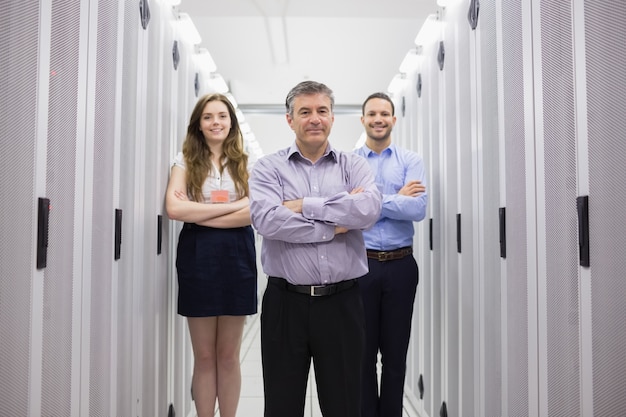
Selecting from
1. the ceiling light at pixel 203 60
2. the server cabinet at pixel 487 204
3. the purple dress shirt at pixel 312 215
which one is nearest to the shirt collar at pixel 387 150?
the server cabinet at pixel 487 204

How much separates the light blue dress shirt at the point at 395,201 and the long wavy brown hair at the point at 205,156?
2.77 feet

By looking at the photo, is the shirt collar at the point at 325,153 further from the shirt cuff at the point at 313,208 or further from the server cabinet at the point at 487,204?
the server cabinet at the point at 487,204

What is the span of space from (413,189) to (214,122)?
125cm

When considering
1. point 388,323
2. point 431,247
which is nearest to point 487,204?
point 388,323

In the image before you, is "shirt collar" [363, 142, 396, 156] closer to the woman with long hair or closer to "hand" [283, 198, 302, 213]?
the woman with long hair

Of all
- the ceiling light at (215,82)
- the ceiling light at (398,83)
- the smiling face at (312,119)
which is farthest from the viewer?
the ceiling light at (398,83)

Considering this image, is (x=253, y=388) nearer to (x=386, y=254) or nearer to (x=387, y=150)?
(x=386, y=254)

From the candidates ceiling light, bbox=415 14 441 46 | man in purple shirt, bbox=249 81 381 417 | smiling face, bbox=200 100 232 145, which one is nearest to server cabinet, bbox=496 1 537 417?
man in purple shirt, bbox=249 81 381 417

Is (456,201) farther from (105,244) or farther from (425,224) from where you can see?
(105,244)

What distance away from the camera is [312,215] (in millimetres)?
2217

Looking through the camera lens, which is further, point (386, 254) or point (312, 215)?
point (386, 254)

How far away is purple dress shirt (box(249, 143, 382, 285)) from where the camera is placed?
2205 millimetres

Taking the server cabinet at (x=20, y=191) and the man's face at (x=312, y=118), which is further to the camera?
the man's face at (x=312, y=118)

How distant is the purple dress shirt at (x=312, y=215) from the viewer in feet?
7.23
